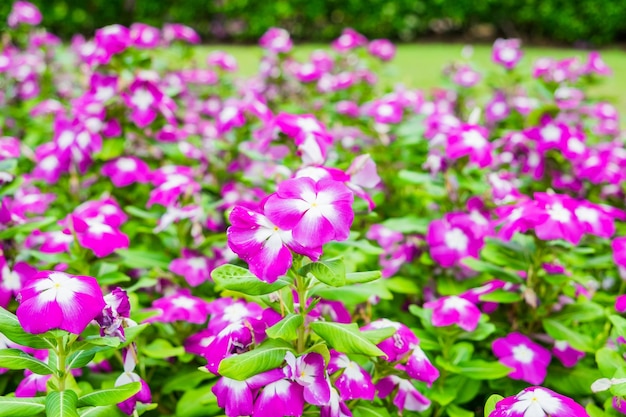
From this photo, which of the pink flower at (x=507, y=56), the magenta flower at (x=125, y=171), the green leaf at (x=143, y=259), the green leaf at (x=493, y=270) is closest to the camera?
the green leaf at (x=493, y=270)

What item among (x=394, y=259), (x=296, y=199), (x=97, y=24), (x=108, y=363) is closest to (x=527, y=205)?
(x=394, y=259)

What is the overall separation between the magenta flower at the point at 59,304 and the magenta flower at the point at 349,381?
51 centimetres

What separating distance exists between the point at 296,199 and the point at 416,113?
2806 millimetres

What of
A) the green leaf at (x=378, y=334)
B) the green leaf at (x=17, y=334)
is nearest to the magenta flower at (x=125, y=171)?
the green leaf at (x=17, y=334)

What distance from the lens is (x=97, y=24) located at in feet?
38.1

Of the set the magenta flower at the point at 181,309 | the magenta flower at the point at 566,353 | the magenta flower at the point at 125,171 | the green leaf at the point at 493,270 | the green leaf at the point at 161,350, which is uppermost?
the magenta flower at the point at 125,171

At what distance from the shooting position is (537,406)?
1.25 m

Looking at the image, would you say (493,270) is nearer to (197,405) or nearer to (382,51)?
(197,405)

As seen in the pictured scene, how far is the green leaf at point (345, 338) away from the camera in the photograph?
134 centimetres

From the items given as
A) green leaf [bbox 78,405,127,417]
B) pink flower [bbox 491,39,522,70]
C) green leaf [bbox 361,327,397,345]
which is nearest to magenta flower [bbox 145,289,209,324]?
green leaf [bbox 78,405,127,417]

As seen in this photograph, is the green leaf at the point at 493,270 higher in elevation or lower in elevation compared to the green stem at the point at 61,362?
lower

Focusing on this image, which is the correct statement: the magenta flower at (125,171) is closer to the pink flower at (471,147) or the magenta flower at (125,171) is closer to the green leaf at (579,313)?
the pink flower at (471,147)

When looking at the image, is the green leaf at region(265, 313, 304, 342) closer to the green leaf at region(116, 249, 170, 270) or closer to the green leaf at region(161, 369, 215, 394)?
the green leaf at region(161, 369, 215, 394)

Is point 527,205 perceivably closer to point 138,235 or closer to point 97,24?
point 138,235
